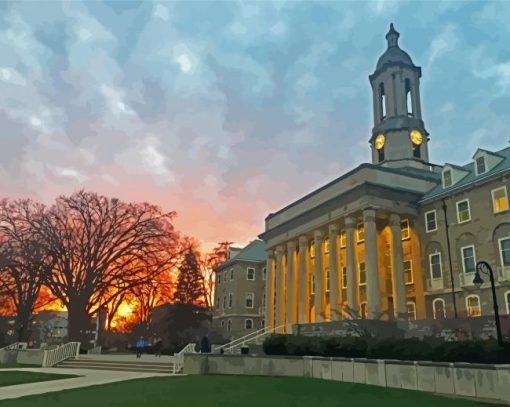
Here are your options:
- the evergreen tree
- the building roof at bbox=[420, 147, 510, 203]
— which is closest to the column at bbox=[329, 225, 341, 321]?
the building roof at bbox=[420, 147, 510, 203]

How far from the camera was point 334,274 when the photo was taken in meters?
40.4

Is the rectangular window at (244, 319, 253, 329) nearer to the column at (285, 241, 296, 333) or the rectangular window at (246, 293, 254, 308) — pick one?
the rectangular window at (246, 293, 254, 308)

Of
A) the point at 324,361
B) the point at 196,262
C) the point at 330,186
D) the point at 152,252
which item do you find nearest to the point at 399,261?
the point at 330,186

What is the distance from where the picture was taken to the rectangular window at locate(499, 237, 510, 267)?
104 feet

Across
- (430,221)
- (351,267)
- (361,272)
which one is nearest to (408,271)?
(361,272)

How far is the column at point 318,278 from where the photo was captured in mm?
42219

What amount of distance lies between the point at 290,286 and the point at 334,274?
886 centimetres

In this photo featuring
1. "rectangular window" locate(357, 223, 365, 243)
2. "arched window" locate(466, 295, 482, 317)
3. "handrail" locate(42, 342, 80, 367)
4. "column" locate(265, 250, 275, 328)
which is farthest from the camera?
"column" locate(265, 250, 275, 328)

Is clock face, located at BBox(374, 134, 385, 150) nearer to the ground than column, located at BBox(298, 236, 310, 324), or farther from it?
farther from it

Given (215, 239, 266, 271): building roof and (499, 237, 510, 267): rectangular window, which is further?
(215, 239, 266, 271): building roof

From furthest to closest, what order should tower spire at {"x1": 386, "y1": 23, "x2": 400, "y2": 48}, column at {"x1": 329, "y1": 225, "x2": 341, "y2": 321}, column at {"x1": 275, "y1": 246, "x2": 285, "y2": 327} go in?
tower spire at {"x1": 386, "y1": 23, "x2": 400, "y2": 48}
column at {"x1": 275, "y1": 246, "x2": 285, "y2": 327}
column at {"x1": 329, "y1": 225, "x2": 341, "y2": 321}

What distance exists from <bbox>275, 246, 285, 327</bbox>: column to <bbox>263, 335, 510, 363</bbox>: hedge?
2424 centimetres

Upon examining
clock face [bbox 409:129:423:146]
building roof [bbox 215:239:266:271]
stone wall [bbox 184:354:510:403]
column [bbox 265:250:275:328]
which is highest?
clock face [bbox 409:129:423:146]

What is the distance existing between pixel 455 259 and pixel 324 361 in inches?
756
